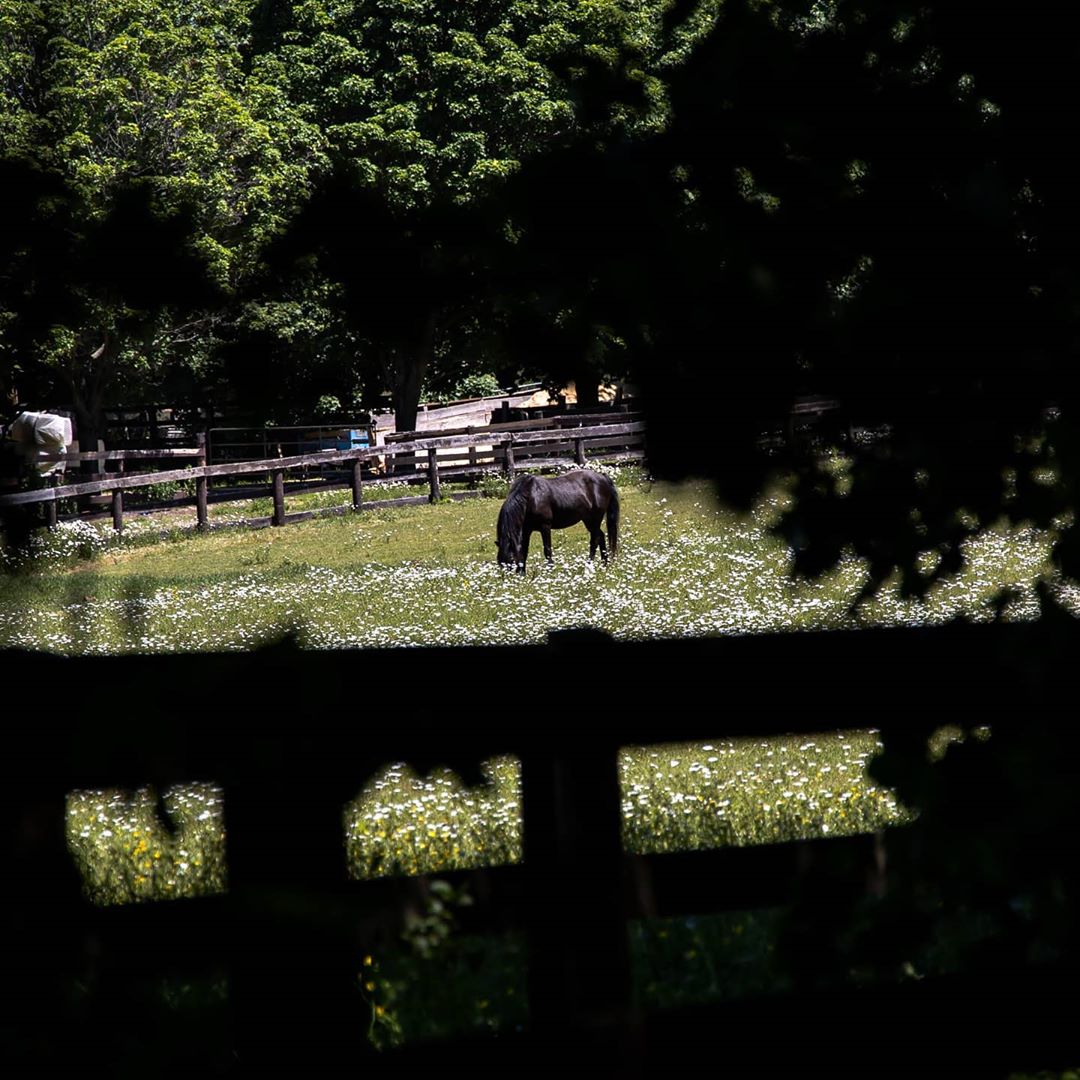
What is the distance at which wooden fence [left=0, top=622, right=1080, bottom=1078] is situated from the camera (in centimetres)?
174

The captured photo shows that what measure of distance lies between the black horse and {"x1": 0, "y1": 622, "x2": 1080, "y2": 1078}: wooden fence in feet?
51.6

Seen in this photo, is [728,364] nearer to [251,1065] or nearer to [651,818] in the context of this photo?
[251,1065]

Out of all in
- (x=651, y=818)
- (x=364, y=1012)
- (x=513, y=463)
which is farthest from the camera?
(x=513, y=463)

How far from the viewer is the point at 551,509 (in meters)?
18.9

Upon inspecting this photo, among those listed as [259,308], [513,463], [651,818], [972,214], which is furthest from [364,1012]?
[513,463]

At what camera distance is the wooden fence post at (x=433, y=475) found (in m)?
25.5

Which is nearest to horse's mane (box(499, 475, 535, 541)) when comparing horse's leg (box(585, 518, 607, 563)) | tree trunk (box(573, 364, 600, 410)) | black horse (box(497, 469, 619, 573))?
black horse (box(497, 469, 619, 573))

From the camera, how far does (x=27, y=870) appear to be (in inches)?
70.3

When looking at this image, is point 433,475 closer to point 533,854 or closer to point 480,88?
point 480,88

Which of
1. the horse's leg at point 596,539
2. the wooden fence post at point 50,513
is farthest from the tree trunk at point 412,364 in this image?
the horse's leg at point 596,539

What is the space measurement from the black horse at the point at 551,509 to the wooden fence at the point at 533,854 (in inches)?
619

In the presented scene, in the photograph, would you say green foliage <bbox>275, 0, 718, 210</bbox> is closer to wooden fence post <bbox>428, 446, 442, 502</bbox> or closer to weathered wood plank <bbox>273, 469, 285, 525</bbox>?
weathered wood plank <bbox>273, 469, 285, 525</bbox>

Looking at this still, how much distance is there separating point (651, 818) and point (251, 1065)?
4.38 meters

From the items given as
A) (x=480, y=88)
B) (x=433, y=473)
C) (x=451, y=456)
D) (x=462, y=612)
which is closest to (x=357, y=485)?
(x=433, y=473)
